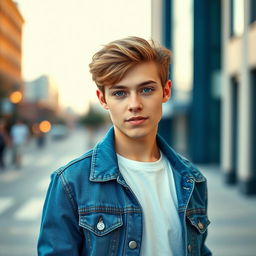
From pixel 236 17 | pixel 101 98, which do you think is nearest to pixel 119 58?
pixel 101 98

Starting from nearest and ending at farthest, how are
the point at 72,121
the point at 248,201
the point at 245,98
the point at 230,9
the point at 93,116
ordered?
1. the point at 248,201
2. the point at 245,98
3. the point at 230,9
4. the point at 93,116
5. the point at 72,121

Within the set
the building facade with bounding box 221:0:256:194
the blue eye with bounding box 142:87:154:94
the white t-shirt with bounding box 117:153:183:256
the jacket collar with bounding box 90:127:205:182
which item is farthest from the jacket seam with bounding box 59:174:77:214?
the building facade with bounding box 221:0:256:194

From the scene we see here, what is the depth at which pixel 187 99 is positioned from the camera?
21.1 meters

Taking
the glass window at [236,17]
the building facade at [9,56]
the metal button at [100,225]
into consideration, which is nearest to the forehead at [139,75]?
the metal button at [100,225]

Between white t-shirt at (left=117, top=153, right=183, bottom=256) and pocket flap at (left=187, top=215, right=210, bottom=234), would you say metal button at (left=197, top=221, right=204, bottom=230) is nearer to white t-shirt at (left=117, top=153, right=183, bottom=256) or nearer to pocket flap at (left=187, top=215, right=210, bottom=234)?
pocket flap at (left=187, top=215, right=210, bottom=234)

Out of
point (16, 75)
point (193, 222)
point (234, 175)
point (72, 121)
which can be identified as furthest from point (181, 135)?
point (72, 121)

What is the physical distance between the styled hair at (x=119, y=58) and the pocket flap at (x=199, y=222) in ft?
2.26

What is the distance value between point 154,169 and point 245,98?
405 inches

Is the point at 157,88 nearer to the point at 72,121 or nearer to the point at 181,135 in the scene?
the point at 181,135

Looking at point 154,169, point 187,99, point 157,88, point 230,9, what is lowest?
point 187,99

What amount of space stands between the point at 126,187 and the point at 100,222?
0.18 meters

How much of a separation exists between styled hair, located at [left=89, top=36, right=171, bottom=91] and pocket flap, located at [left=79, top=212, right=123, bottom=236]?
0.54 m

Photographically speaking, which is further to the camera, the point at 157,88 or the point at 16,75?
the point at 16,75

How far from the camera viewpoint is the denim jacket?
5.95ft
